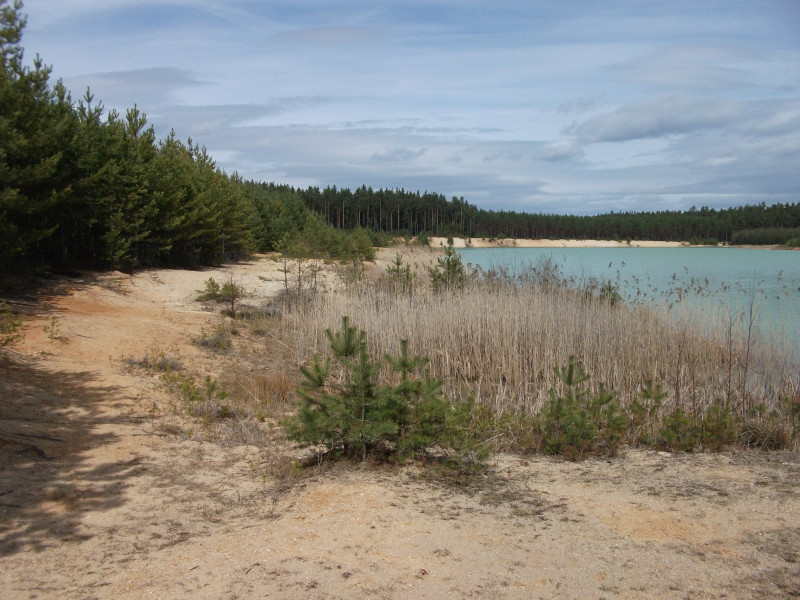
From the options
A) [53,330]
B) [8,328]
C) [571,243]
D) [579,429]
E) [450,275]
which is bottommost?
[579,429]

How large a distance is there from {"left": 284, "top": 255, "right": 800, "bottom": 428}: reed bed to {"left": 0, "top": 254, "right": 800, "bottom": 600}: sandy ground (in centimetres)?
219

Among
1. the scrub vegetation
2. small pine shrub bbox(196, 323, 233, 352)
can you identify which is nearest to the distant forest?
small pine shrub bbox(196, 323, 233, 352)

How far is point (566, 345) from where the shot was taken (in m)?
8.88

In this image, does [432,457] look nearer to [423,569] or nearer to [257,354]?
[423,569]

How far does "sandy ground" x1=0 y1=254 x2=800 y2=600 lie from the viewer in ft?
10.5

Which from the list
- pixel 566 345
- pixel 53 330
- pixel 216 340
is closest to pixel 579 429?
pixel 566 345

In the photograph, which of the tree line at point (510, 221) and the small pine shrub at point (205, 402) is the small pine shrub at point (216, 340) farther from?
the tree line at point (510, 221)

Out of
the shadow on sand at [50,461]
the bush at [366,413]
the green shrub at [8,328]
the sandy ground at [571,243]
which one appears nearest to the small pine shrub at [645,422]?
the bush at [366,413]

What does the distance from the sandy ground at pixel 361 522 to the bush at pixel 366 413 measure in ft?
0.85

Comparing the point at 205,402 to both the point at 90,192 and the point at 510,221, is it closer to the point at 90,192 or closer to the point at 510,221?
the point at 90,192

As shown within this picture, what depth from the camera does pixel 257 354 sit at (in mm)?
10594

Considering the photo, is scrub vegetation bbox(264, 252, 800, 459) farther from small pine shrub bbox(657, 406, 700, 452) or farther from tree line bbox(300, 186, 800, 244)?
tree line bbox(300, 186, 800, 244)

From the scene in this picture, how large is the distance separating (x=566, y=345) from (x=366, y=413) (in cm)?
463

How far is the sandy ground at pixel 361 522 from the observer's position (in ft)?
10.5
